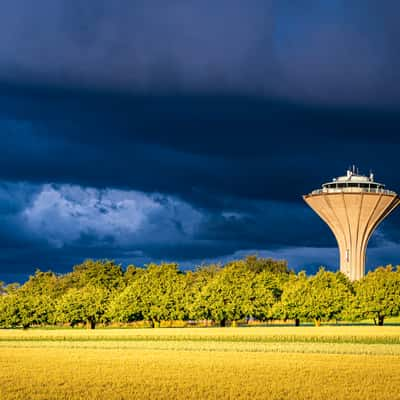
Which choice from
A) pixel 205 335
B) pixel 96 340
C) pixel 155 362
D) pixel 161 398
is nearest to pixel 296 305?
pixel 205 335

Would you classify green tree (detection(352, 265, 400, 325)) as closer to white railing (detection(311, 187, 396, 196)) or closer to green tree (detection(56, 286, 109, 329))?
white railing (detection(311, 187, 396, 196))

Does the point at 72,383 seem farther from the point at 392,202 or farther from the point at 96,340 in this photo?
the point at 392,202

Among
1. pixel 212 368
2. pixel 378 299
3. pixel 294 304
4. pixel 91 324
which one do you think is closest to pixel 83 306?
pixel 91 324

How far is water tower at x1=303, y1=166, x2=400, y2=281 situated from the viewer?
150250mm

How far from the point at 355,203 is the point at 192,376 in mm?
110862

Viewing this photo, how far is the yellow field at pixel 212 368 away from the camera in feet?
124

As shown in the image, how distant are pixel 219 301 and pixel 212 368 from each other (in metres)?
65.7

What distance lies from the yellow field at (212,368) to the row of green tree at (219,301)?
99.3 ft

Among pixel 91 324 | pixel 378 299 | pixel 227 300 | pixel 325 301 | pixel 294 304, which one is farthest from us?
pixel 91 324

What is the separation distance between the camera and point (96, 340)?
281ft

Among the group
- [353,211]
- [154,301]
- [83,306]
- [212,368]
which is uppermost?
[353,211]

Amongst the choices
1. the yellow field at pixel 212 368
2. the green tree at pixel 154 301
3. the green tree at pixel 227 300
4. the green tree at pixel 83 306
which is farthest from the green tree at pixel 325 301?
the green tree at pixel 83 306

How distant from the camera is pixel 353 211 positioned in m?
151

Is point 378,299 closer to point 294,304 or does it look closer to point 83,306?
point 294,304
